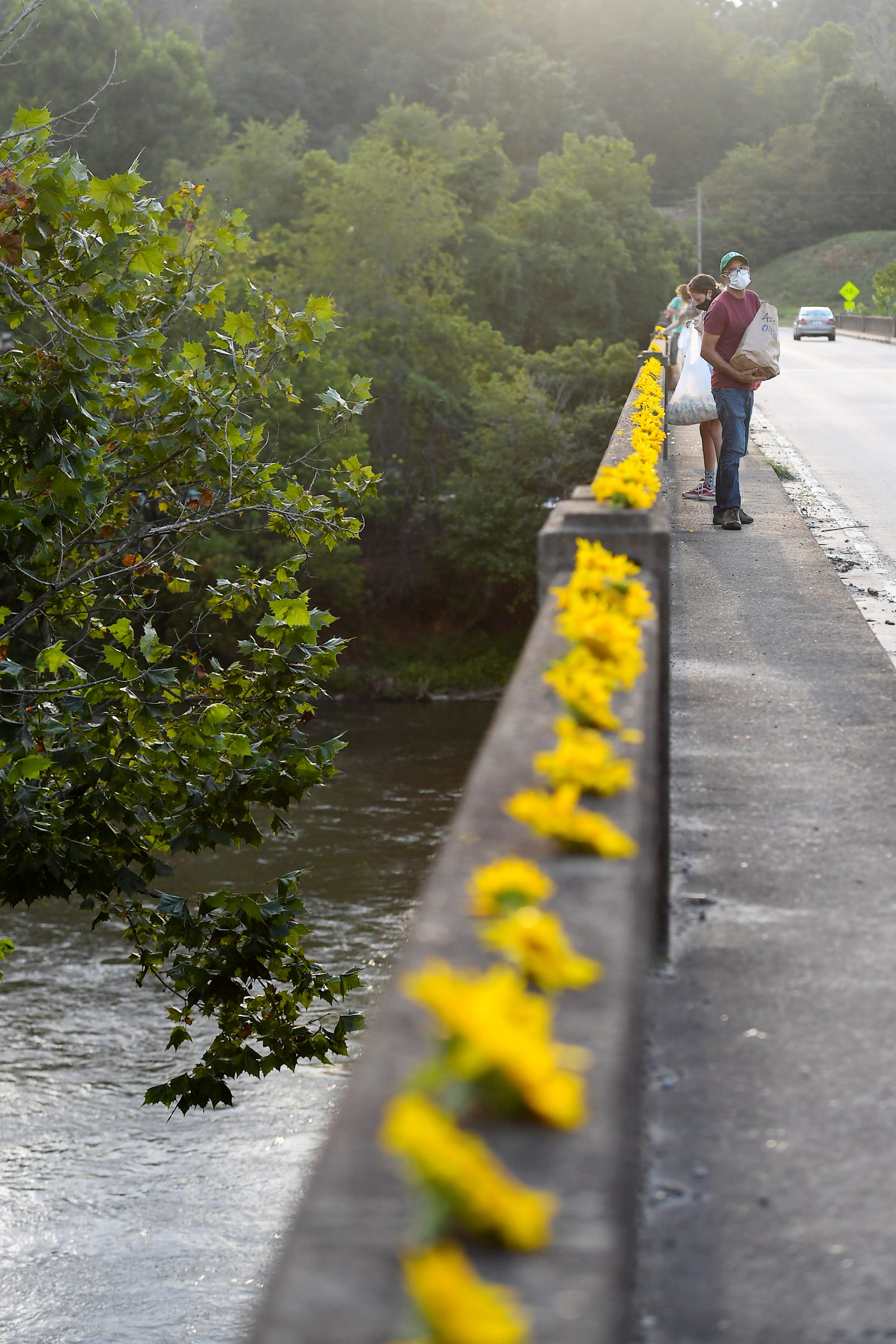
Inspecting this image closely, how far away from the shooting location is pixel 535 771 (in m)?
3.04

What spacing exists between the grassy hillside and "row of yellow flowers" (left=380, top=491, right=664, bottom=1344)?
264 ft

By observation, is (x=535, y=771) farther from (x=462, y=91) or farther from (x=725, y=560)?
(x=462, y=91)

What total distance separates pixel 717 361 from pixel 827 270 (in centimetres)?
7708

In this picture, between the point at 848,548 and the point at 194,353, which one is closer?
the point at 194,353

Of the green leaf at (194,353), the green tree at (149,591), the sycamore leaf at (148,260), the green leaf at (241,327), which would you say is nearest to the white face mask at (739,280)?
the green tree at (149,591)

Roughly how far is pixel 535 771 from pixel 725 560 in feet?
23.1

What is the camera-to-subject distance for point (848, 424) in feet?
69.8

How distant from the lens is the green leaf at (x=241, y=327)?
8266 mm

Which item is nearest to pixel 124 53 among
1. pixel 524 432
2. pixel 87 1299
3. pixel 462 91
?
pixel 462 91

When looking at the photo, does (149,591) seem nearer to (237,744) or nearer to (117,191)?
(237,744)

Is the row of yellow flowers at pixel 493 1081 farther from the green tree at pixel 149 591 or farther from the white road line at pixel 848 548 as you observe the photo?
the white road line at pixel 848 548

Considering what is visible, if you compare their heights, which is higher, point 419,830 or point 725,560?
point 725,560

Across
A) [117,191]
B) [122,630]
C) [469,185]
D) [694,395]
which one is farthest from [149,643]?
[469,185]

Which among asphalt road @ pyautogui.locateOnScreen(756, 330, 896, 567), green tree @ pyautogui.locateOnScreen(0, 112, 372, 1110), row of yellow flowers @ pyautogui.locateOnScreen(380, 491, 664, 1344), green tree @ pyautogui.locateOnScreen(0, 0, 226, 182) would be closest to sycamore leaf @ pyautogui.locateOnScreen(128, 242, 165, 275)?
green tree @ pyautogui.locateOnScreen(0, 112, 372, 1110)
